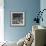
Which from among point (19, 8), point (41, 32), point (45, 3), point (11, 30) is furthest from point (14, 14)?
point (41, 32)

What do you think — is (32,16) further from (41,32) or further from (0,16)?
(41,32)

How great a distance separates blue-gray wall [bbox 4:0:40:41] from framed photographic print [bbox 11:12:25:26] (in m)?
0.14

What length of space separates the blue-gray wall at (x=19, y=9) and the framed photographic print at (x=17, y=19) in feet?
0.47

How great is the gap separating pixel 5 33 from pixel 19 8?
1.14 meters

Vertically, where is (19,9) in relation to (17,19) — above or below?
above

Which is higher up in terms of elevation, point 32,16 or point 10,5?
point 10,5

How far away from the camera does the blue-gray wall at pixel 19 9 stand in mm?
5398

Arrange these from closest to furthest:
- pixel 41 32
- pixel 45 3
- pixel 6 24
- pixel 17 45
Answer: pixel 41 32, pixel 17 45, pixel 45 3, pixel 6 24

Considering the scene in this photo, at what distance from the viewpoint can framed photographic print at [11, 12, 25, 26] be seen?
5.42m

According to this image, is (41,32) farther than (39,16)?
No

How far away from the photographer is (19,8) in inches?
213

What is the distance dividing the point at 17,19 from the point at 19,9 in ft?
1.34

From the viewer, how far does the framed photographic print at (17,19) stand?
5.42 m

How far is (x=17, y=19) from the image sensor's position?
546 centimetres
